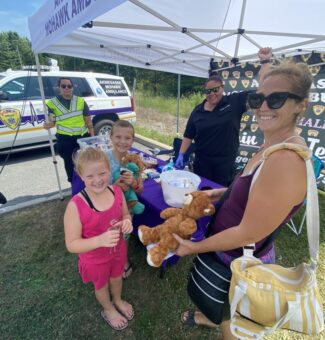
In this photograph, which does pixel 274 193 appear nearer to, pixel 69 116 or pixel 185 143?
pixel 185 143

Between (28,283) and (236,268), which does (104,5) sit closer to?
(236,268)

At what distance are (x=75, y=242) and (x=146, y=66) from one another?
4.09m

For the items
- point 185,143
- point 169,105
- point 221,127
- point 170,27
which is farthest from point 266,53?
point 169,105

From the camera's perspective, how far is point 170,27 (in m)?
2.56

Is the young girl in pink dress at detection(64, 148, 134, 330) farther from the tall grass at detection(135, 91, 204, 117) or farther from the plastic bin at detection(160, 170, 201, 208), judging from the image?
the tall grass at detection(135, 91, 204, 117)

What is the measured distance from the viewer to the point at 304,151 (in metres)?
0.87

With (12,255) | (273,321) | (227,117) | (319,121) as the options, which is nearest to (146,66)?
(227,117)

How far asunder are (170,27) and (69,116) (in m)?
2.06

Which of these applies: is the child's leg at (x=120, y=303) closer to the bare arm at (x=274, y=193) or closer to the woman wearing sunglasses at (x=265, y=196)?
the woman wearing sunglasses at (x=265, y=196)

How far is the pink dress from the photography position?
4.81ft

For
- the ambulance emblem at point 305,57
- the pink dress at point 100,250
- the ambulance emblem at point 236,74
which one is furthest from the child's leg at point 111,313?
the ambulance emblem at point 236,74

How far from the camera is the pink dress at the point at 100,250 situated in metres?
1.46

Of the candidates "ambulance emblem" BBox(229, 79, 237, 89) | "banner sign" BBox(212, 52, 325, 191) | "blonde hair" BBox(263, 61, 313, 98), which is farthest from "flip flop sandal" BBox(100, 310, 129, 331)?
"ambulance emblem" BBox(229, 79, 237, 89)

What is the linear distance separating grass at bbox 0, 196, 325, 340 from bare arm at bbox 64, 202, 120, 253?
103cm
